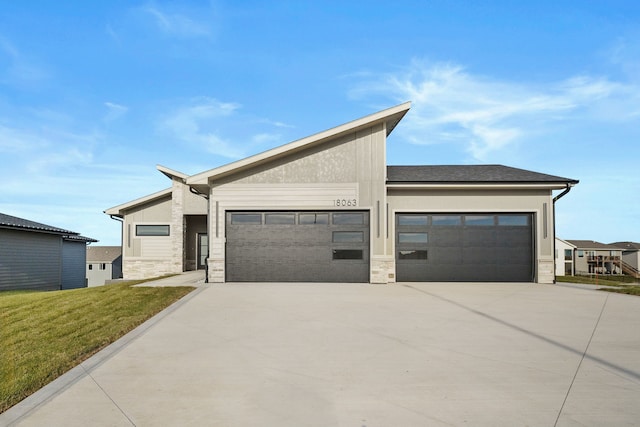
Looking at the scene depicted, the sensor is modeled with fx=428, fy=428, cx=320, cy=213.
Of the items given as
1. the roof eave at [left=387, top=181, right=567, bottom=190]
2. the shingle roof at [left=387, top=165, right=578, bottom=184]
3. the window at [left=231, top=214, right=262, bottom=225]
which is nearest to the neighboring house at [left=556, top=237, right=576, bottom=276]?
the shingle roof at [left=387, top=165, right=578, bottom=184]

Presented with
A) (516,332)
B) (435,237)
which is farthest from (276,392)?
(435,237)

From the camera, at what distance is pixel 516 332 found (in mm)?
8352

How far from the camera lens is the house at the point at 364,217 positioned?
17047 mm

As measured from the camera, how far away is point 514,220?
18.2 m

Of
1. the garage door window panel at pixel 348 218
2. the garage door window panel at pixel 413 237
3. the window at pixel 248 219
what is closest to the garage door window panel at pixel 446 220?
the garage door window panel at pixel 413 237

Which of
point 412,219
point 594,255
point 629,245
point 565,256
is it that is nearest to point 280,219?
point 412,219

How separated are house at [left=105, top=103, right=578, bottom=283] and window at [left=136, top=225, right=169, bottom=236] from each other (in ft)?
30.5

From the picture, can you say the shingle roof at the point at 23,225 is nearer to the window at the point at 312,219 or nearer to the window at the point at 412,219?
the window at the point at 312,219

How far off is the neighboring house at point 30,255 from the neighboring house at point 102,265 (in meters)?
13.7

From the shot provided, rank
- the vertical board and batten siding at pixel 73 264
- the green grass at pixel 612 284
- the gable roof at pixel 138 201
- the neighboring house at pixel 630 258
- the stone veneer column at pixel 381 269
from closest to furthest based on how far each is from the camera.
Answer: the green grass at pixel 612 284
the stone veneer column at pixel 381 269
the gable roof at pixel 138 201
the vertical board and batten siding at pixel 73 264
the neighboring house at pixel 630 258

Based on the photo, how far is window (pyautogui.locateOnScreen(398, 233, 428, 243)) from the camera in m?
17.9

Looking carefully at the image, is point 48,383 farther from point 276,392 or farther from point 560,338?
point 560,338

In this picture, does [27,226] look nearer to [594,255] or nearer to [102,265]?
[102,265]

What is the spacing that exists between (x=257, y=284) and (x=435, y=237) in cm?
756
